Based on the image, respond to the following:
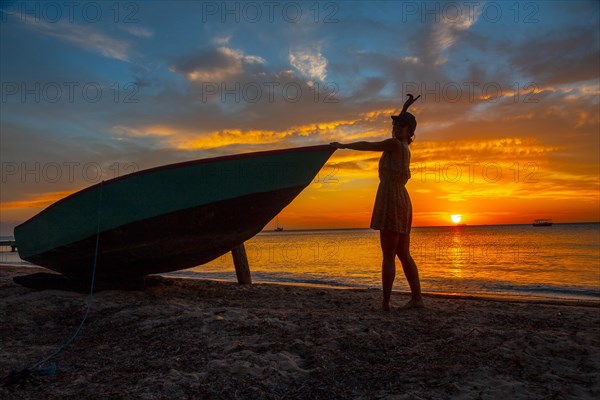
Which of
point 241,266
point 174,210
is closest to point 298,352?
point 174,210

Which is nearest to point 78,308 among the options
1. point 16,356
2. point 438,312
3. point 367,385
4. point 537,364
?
point 16,356

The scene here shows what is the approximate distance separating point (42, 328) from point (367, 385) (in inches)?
135

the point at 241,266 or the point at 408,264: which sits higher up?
the point at 408,264

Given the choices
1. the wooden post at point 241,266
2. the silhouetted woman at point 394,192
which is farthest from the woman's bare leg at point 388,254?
the wooden post at point 241,266

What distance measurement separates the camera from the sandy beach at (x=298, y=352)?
2.52 metres

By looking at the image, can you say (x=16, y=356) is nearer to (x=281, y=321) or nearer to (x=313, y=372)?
(x=281, y=321)

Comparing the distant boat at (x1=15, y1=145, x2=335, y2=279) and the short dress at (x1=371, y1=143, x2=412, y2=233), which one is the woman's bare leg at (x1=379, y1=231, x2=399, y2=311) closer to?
the short dress at (x1=371, y1=143, x2=412, y2=233)

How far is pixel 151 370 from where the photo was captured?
2.84m

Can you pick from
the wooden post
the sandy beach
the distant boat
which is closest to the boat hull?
the distant boat

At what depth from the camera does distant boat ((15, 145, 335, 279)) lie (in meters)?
4.94

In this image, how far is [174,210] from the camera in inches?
200

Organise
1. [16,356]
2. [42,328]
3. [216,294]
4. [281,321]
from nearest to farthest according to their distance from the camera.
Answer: [16,356], [281,321], [42,328], [216,294]

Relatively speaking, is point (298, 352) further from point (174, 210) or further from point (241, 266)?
point (241, 266)

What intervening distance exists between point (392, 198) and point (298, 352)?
2.01 m
